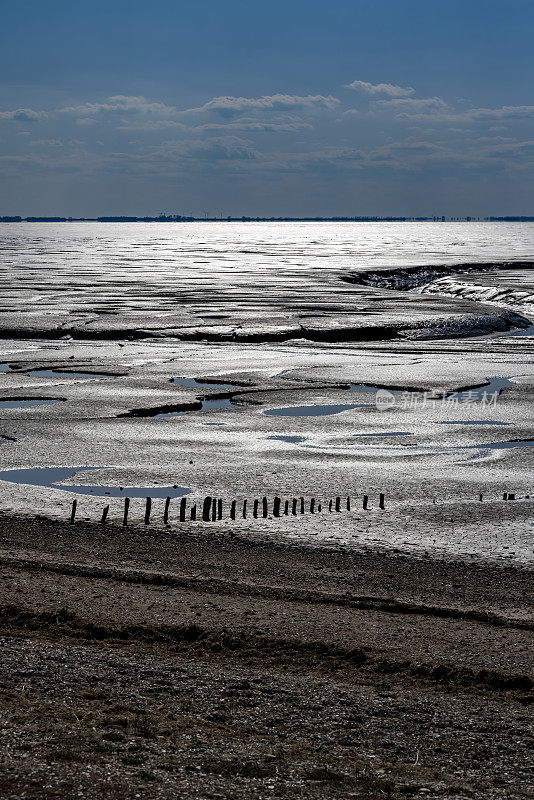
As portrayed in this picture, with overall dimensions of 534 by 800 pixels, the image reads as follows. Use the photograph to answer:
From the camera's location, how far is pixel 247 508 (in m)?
10.9

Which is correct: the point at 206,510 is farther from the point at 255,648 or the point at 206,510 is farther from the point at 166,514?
the point at 255,648

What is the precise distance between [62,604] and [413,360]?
17.3m

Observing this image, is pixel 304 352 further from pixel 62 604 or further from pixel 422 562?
pixel 62 604

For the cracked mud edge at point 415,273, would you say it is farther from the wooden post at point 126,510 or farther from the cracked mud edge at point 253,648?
the cracked mud edge at point 253,648

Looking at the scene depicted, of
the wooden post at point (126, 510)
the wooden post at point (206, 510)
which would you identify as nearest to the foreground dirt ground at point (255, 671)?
the wooden post at point (126, 510)

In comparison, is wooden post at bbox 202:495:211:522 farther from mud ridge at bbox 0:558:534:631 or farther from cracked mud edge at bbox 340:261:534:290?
cracked mud edge at bbox 340:261:534:290

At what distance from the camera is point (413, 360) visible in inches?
941

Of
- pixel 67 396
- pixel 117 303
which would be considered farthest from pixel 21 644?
pixel 117 303

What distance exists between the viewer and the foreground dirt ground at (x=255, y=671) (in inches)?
199

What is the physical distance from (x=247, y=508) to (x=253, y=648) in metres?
4.01

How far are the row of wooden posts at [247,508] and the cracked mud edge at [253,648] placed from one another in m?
2.92

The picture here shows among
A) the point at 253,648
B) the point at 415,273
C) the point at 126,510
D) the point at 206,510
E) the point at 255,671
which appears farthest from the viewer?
the point at 415,273

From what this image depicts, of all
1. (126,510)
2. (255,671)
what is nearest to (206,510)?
(126,510)

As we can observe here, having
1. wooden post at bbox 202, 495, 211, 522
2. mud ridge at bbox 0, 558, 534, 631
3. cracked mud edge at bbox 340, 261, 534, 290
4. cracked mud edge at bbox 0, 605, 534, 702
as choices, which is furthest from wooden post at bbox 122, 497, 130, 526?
cracked mud edge at bbox 340, 261, 534, 290
